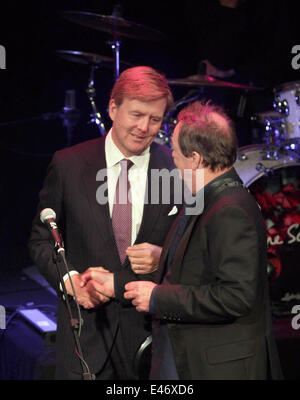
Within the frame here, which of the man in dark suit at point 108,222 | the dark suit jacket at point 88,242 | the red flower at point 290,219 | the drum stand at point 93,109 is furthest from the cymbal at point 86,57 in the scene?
the dark suit jacket at point 88,242

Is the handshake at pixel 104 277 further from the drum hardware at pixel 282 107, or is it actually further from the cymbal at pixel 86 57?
the cymbal at pixel 86 57

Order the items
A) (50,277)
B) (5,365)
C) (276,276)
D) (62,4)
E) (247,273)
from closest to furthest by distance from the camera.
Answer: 1. (247,273)
2. (50,277)
3. (5,365)
4. (276,276)
5. (62,4)

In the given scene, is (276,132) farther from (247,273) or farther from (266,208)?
(247,273)

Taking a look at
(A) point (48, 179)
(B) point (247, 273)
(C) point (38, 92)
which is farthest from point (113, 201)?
(C) point (38, 92)

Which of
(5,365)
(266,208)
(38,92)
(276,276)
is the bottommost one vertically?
(5,365)

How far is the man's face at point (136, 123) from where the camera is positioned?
2.99 m

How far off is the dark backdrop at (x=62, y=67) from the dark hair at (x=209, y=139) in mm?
3504

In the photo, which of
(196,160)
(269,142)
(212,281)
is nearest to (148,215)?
(196,160)

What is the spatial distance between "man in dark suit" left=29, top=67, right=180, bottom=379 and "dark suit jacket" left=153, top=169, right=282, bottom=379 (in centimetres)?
43

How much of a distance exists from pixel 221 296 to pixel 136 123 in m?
1.10

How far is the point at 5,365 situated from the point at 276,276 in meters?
2.37

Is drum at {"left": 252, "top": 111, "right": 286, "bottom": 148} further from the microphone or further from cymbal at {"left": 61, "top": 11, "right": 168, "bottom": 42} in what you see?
the microphone

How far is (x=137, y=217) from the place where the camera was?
9.86ft

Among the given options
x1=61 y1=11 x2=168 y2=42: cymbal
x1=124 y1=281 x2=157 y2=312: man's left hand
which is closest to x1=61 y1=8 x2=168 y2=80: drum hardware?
x1=61 y1=11 x2=168 y2=42: cymbal
